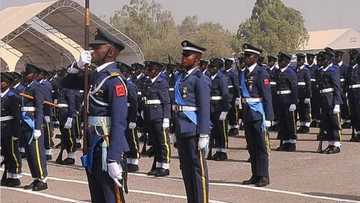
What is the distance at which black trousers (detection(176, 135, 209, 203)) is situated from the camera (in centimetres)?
750

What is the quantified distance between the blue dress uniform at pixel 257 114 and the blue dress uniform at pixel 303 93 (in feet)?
Answer: 18.2

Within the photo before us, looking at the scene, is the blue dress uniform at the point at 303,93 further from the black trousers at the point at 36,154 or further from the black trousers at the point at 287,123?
the black trousers at the point at 36,154

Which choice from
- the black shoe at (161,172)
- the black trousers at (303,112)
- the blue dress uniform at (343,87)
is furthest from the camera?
the black trousers at (303,112)

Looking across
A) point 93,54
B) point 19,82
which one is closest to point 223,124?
point 19,82

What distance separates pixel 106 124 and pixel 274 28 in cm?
5371

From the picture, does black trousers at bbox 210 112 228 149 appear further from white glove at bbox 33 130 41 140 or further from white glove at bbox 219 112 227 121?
white glove at bbox 33 130 41 140

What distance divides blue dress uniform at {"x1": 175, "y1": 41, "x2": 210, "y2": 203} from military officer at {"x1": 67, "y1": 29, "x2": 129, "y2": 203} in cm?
168

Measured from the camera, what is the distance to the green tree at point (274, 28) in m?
56.4

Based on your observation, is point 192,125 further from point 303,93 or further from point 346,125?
point 346,125

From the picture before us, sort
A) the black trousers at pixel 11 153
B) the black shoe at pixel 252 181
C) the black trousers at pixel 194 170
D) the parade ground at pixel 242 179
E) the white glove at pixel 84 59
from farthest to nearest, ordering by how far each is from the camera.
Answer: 1. the black trousers at pixel 11 153
2. the black shoe at pixel 252 181
3. the parade ground at pixel 242 179
4. the black trousers at pixel 194 170
5. the white glove at pixel 84 59

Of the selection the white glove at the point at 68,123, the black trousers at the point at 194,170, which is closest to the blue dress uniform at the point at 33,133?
the white glove at the point at 68,123

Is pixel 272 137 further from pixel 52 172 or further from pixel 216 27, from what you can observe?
pixel 216 27

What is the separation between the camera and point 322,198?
8742 mm

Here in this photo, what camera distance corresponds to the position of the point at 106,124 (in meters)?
6.01
